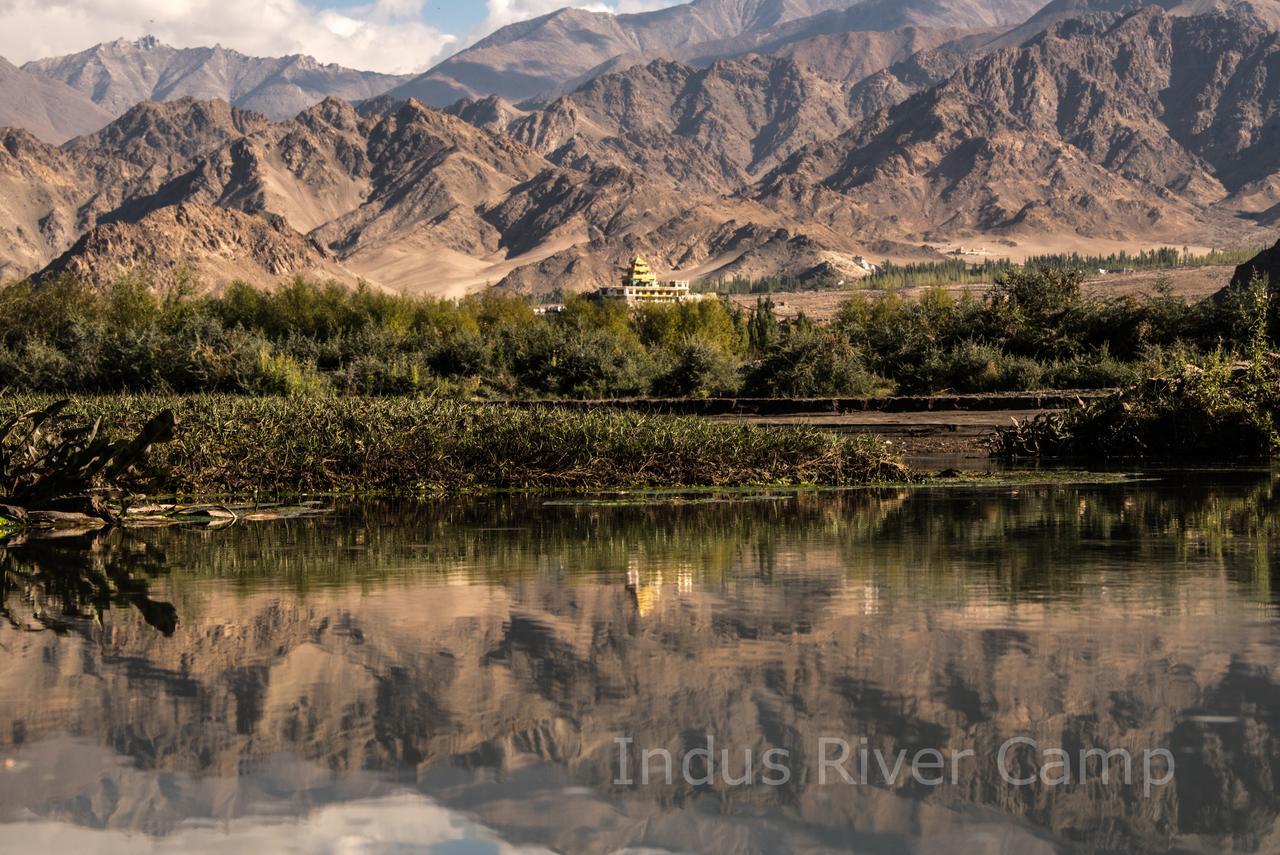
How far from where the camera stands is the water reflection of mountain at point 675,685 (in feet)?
22.8

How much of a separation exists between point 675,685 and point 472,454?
43.2 ft

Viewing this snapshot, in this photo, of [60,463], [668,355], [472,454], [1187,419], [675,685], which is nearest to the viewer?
[675,685]

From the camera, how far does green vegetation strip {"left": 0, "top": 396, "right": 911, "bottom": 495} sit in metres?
21.5

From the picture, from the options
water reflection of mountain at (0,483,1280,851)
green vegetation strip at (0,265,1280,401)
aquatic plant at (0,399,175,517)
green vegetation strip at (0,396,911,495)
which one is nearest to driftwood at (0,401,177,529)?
aquatic plant at (0,399,175,517)

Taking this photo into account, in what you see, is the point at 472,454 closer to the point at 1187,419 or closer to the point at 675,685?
the point at 1187,419

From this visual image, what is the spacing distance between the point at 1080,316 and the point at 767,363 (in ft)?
32.3

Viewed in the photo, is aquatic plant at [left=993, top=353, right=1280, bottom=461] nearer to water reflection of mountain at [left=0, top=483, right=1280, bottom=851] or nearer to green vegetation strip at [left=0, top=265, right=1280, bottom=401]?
water reflection of mountain at [left=0, top=483, right=1280, bottom=851]

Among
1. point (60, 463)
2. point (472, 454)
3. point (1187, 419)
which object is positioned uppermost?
point (60, 463)

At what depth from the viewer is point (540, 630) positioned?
10805 mm

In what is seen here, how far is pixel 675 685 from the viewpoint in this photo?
8.98m

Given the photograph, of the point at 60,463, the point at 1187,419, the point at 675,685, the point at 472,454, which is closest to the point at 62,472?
the point at 60,463

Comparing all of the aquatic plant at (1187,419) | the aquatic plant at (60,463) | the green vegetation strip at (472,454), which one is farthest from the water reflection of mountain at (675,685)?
the aquatic plant at (1187,419)

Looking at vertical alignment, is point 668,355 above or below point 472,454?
above

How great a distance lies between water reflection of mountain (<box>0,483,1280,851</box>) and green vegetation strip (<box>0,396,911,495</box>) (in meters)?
6.24
